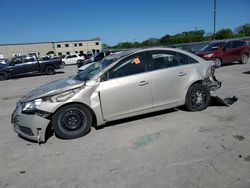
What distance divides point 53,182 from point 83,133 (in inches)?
61.0

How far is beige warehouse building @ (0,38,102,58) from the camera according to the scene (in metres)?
68.6

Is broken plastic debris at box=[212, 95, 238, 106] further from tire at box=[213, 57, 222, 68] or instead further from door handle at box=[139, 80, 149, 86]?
tire at box=[213, 57, 222, 68]

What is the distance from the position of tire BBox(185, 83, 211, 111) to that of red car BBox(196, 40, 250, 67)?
8204mm

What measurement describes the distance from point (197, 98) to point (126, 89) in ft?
6.18

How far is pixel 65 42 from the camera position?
7731 cm

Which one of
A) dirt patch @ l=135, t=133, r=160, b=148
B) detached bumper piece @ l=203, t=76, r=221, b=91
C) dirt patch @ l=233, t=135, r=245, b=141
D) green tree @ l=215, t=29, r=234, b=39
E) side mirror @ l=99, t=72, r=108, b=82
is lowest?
dirt patch @ l=233, t=135, r=245, b=141

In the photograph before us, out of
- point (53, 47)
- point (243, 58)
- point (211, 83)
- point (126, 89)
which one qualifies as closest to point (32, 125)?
point (126, 89)

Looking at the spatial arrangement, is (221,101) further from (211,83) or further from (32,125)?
(32,125)

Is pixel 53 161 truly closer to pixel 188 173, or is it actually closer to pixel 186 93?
pixel 188 173

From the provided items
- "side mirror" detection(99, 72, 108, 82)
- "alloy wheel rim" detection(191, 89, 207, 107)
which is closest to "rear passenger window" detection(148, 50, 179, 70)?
"alloy wheel rim" detection(191, 89, 207, 107)

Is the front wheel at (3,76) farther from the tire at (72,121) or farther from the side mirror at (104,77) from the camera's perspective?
the side mirror at (104,77)

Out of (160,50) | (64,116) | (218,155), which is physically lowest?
(218,155)

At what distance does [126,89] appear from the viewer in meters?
4.80

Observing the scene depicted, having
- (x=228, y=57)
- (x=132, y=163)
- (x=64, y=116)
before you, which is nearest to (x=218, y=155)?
(x=132, y=163)
